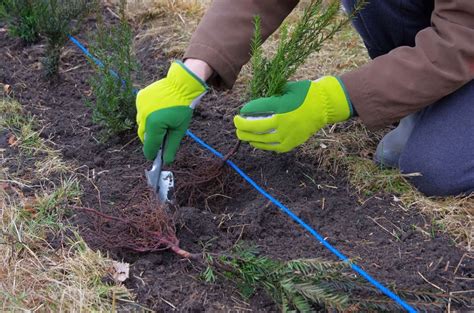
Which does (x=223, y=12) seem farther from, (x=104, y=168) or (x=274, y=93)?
(x=104, y=168)

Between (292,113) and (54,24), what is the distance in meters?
1.52

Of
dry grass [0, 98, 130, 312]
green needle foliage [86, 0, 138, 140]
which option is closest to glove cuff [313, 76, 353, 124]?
green needle foliage [86, 0, 138, 140]

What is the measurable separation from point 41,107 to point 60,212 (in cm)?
94

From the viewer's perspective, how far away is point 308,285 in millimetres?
1852

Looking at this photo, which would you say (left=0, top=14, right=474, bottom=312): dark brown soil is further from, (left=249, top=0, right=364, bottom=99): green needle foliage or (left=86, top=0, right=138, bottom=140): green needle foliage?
(left=249, top=0, right=364, bottom=99): green needle foliage

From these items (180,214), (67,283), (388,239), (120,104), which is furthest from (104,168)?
(388,239)

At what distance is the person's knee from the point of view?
2566 millimetres

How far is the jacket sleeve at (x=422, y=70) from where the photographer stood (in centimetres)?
228

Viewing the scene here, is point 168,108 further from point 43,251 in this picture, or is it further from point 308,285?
point 308,285

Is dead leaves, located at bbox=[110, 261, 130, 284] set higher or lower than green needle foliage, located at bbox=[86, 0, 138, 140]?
lower

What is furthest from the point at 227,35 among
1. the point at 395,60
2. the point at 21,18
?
the point at 21,18

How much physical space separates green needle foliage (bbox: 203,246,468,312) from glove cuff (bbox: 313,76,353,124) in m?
0.65

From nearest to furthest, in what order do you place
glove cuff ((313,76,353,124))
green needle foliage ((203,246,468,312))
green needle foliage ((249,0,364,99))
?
green needle foliage ((203,246,468,312)) < green needle foliage ((249,0,364,99)) < glove cuff ((313,76,353,124))

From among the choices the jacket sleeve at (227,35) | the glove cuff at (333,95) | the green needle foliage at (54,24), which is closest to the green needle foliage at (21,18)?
the green needle foliage at (54,24)
